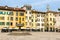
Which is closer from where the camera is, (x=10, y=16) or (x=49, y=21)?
(x=10, y=16)

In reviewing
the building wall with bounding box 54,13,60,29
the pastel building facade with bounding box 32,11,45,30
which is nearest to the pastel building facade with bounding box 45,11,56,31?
the building wall with bounding box 54,13,60,29

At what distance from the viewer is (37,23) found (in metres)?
88.2

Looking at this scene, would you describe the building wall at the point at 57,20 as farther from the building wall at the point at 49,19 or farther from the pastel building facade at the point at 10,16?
the pastel building facade at the point at 10,16

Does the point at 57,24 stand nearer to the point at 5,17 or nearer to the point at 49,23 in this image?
the point at 49,23

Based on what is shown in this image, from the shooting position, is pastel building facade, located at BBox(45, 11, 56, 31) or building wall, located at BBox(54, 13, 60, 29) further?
building wall, located at BBox(54, 13, 60, 29)

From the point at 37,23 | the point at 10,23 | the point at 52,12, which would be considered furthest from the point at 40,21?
the point at 10,23

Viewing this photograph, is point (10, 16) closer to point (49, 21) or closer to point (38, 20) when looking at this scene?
point (38, 20)

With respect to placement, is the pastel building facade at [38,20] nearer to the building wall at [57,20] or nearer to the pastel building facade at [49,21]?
the pastel building facade at [49,21]

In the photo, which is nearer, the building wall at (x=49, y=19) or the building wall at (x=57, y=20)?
the building wall at (x=49, y=19)

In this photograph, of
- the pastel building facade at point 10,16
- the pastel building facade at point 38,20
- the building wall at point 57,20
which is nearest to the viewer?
the pastel building facade at point 10,16

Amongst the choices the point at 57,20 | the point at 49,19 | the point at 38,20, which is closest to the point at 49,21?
the point at 49,19

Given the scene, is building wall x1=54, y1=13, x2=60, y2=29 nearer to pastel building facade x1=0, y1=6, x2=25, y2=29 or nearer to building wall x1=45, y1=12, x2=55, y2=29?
building wall x1=45, y1=12, x2=55, y2=29

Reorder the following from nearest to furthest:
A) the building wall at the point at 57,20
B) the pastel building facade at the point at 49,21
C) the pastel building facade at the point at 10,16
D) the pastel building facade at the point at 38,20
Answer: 1. the pastel building facade at the point at 10,16
2. the pastel building facade at the point at 38,20
3. the pastel building facade at the point at 49,21
4. the building wall at the point at 57,20

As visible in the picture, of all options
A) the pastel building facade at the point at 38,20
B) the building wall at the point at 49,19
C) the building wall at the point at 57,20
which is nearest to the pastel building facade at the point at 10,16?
the pastel building facade at the point at 38,20
